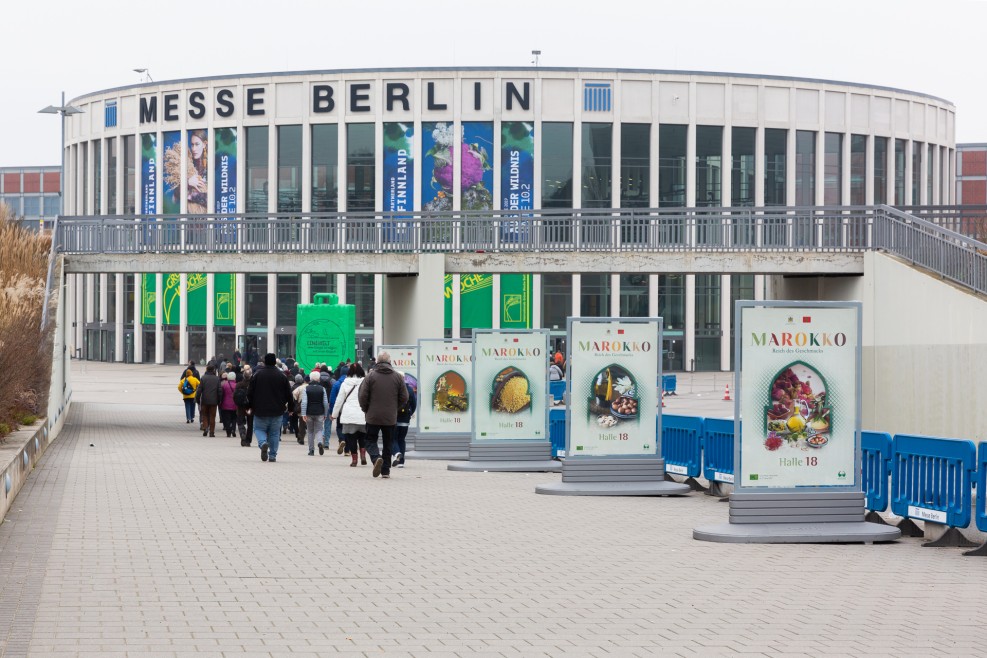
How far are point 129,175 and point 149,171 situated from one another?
7.78 feet

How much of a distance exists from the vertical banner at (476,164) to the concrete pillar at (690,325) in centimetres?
993

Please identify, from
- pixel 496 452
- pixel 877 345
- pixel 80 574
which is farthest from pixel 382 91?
pixel 80 574

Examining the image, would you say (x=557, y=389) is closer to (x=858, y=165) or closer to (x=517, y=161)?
(x=517, y=161)

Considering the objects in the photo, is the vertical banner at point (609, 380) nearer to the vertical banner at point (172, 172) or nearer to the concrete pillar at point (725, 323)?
the concrete pillar at point (725, 323)

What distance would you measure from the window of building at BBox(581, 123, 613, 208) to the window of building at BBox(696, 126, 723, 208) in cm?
413

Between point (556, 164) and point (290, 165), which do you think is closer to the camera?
point (556, 164)

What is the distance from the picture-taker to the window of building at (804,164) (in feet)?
225

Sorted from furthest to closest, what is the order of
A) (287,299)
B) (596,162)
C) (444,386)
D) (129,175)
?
(129,175)
(287,299)
(596,162)
(444,386)

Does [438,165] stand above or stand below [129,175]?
below

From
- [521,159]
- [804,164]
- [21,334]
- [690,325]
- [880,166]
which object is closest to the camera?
[21,334]

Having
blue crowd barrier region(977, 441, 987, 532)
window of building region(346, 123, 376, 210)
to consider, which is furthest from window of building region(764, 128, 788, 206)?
blue crowd barrier region(977, 441, 987, 532)

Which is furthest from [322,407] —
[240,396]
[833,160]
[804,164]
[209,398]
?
[833,160]

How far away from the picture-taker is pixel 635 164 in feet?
220

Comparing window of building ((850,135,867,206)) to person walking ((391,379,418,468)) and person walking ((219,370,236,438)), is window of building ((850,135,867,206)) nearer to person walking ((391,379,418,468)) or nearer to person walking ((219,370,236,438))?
person walking ((219,370,236,438))
